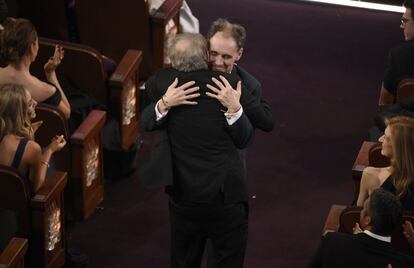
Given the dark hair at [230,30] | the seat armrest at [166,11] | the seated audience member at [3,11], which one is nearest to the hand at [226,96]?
the dark hair at [230,30]

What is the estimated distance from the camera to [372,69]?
12.3 feet

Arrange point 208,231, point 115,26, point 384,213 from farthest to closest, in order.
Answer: point 115,26 → point 208,231 → point 384,213

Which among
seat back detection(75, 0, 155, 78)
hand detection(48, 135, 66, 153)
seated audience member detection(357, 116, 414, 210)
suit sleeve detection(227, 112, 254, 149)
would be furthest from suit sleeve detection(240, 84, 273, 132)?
seat back detection(75, 0, 155, 78)

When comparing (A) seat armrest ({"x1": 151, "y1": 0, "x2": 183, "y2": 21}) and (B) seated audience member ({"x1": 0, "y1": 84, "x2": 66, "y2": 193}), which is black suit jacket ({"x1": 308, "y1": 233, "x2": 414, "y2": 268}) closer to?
(B) seated audience member ({"x1": 0, "y1": 84, "x2": 66, "y2": 193})

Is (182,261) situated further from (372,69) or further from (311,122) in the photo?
(372,69)

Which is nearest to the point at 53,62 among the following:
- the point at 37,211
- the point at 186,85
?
the point at 37,211

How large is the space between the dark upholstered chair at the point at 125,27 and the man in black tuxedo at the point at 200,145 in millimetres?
759

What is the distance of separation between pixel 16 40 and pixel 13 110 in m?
0.27

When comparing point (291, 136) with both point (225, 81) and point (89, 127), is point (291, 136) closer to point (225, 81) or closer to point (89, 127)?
point (89, 127)

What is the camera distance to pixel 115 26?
122 inches

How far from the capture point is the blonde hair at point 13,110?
2.39 metres

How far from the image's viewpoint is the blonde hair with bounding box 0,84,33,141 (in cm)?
239

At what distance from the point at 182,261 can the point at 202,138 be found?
329 millimetres

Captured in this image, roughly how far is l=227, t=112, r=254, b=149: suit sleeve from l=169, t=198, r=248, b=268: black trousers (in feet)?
0.49
